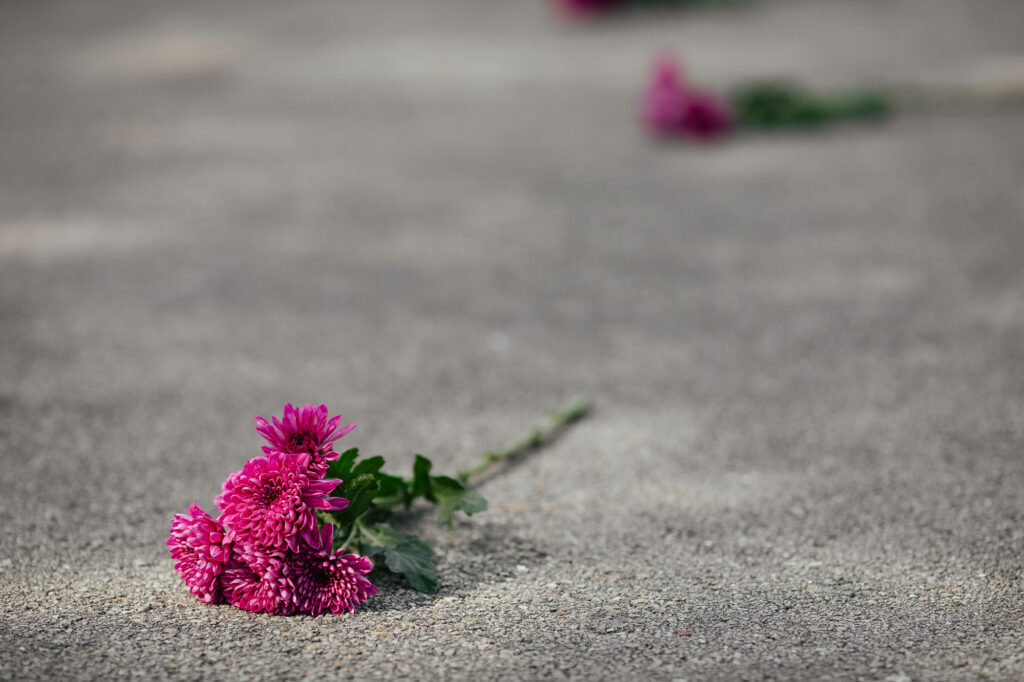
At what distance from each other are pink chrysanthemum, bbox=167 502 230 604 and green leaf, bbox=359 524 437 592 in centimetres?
29

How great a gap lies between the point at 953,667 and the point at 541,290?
85.4 inches

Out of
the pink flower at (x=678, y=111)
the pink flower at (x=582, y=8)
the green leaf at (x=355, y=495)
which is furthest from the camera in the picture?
the pink flower at (x=582, y=8)

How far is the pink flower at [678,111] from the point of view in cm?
510

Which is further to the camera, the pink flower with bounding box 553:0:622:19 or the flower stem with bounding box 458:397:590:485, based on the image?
the pink flower with bounding box 553:0:622:19

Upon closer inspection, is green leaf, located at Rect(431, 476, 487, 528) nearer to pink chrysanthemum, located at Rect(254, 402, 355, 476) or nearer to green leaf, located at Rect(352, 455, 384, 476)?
green leaf, located at Rect(352, 455, 384, 476)

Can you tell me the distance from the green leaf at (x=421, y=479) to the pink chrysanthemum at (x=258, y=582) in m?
0.39

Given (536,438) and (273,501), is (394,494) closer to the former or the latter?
(273,501)

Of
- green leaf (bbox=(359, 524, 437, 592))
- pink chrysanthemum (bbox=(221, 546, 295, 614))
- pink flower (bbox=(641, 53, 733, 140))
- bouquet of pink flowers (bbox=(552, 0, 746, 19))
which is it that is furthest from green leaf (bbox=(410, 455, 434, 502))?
bouquet of pink flowers (bbox=(552, 0, 746, 19))

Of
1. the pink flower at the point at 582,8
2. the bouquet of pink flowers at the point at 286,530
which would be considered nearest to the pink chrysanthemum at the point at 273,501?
the bouquet of pink flowers at the point at 286,530

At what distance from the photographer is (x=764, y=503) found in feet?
8.03

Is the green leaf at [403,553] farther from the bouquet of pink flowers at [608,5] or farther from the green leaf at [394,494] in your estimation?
the bouquet of pink flowers at [608,5]

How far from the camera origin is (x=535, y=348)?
3326 millimetres

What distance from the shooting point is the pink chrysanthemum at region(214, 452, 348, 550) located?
74.2 inches

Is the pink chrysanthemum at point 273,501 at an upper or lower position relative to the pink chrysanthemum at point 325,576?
upper
